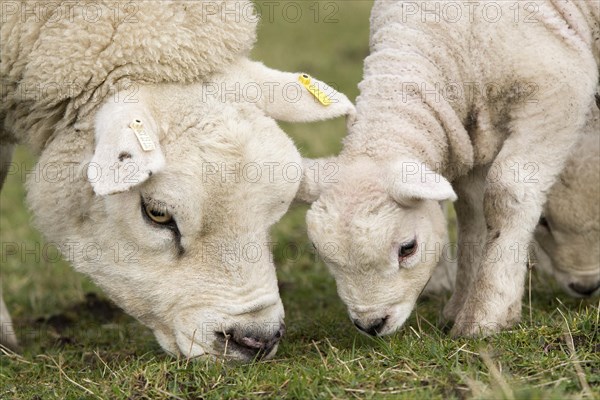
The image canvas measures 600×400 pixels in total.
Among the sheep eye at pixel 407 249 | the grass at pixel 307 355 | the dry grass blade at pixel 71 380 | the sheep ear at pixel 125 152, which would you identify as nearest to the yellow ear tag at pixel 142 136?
the sheep ear at pixel 125 152

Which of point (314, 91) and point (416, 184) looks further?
point (314, 91)

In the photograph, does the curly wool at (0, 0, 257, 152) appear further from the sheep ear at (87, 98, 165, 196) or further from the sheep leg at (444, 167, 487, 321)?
the sheep leg at (444, 167, 487, 321)

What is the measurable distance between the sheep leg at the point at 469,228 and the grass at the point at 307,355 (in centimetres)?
23

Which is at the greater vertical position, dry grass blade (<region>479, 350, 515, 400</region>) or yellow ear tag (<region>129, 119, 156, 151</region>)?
yellow ear tag (<region>129, 119, 156, 151</region>)

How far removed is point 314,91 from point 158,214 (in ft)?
3.33

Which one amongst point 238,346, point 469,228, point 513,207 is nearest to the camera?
point 238,346

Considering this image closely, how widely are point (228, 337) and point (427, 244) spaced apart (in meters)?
1.12

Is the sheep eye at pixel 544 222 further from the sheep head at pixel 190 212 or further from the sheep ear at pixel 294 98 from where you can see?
the sheep head at pixel 190 212

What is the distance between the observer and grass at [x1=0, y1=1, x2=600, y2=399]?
13.7ft

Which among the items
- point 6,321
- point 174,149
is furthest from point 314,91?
point 6,321

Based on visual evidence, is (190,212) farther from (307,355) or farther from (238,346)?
(307,355)

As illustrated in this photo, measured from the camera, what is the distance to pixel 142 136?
14.4 ft

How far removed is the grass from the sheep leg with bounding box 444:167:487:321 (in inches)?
9.1

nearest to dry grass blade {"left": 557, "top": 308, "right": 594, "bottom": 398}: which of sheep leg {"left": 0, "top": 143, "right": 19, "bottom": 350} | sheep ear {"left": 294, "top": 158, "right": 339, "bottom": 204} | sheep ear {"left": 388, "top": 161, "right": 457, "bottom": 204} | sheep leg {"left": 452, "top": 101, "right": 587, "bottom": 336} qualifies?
sheep leg {"left": 452, "top": 101, "right": 587, "bottom": 336}
